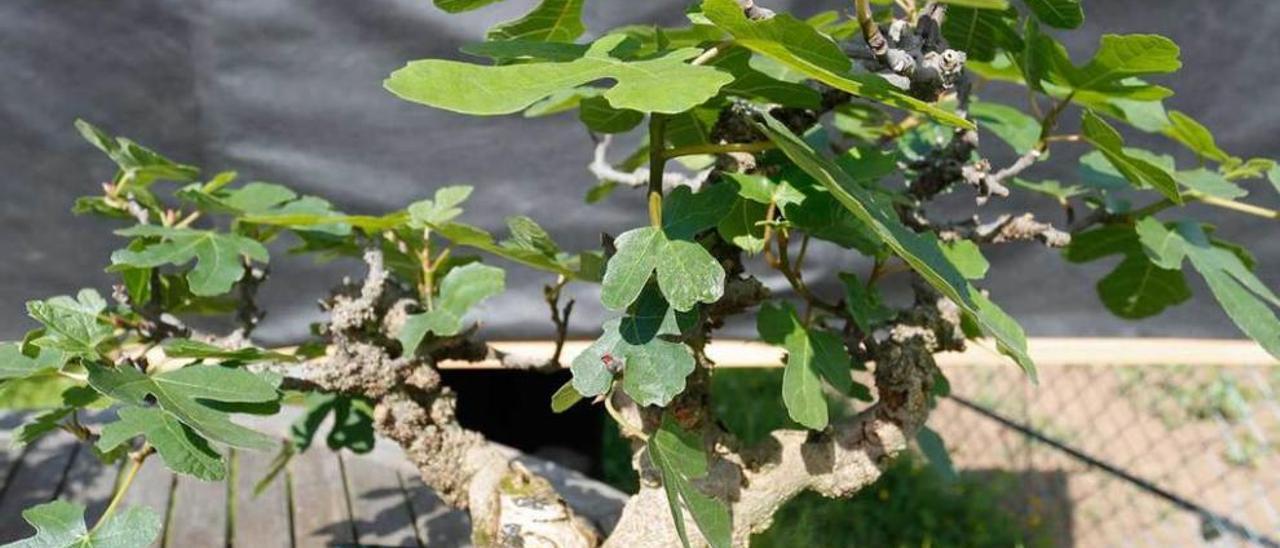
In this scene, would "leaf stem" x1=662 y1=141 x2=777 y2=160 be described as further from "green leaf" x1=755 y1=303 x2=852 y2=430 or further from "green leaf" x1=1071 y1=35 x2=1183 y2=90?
"green leaf" x1=1071 y1=35 x2=1183 y2=90

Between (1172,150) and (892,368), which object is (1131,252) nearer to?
(892,368)

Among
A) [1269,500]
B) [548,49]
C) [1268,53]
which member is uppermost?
[548,49]

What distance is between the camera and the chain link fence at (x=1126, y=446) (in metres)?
3.50

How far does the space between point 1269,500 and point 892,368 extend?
121 inches

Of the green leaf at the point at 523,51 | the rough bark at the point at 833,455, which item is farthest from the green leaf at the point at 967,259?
the green leaf at the point at 523,51

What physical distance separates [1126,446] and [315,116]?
294 cm

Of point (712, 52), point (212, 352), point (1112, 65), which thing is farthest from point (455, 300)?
point (1112, 65)

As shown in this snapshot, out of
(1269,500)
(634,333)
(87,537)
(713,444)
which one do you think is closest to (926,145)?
(713,444)

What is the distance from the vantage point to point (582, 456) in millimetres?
2498

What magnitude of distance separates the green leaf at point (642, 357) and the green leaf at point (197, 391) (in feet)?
1.02

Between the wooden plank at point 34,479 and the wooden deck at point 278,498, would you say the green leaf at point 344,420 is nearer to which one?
the wooden deck at point 278,498

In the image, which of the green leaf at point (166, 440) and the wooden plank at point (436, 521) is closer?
the green leaf at point (166, 440)

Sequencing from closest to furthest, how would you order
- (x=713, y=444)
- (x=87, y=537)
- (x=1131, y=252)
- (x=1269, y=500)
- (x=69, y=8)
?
(x=87, y=537) < (x=713, y=444) < (x=1131, y=252) < (x=69, y=8) < (x=1269, y=500)

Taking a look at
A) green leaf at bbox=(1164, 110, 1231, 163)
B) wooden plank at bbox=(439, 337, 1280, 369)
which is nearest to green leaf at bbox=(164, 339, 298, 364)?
green leaf at bbox=(1164, 110, 1231, 163)
